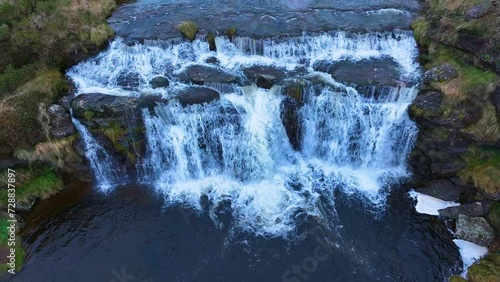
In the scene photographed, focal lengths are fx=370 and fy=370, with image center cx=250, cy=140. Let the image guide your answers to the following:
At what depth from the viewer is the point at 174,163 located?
76.7 ft

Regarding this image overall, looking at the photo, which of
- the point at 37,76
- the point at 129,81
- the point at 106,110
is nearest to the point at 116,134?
the point at 106,110

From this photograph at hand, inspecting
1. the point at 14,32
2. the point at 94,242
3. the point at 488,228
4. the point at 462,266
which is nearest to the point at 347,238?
the point at 462,266

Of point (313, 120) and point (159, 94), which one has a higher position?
point (159, 94)

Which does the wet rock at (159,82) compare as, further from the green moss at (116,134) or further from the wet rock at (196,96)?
the green moss at (116,134)

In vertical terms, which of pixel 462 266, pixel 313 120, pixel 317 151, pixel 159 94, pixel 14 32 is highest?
pixel 14 32

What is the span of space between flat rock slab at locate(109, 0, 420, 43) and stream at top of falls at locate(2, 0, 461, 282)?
110cm

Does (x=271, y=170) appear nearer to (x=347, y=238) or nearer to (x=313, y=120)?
(x=313, y=120)

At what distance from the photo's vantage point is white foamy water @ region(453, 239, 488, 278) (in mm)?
18109

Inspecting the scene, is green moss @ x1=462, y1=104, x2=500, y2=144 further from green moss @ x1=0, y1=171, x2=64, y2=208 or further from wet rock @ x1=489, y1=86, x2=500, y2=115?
green moss @ x1=0, y1=171, x2=64, y2=208

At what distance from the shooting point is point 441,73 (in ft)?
73.8

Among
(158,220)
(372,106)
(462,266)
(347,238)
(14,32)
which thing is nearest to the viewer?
(462,266)

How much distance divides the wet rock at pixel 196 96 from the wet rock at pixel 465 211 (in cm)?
1480

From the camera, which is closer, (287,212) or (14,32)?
(287,212)

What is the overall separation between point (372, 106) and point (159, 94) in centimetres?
1337
